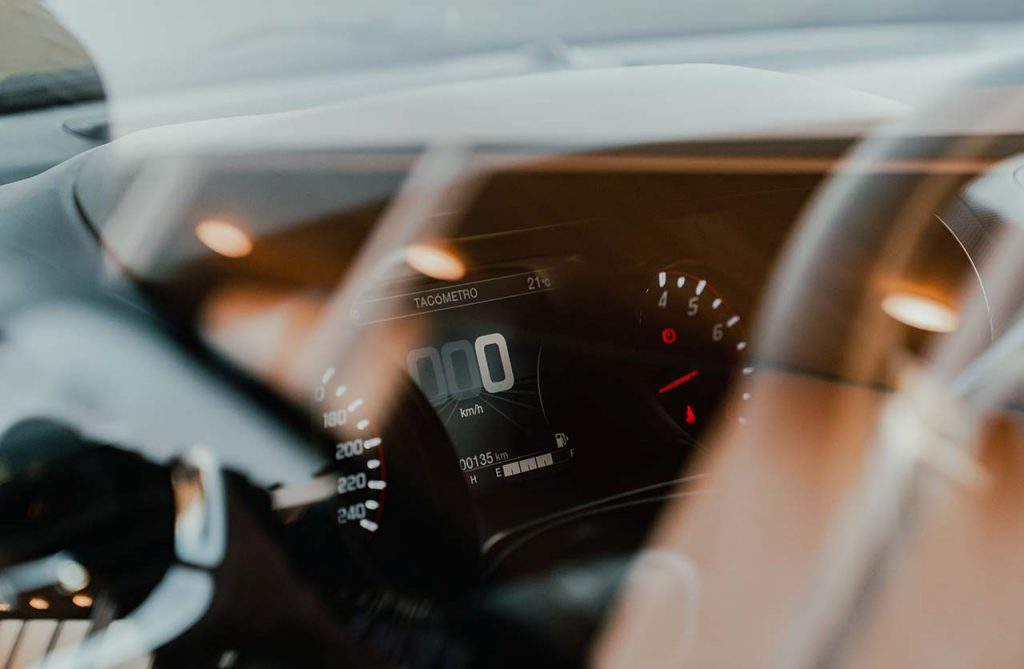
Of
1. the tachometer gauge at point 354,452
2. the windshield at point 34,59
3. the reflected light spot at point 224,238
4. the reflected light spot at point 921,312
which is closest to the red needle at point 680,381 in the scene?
the reflected light spot at point 921,312

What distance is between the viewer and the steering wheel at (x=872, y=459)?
0.97 metres

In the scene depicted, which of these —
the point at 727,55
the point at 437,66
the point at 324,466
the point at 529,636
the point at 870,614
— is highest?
the point at 727,55

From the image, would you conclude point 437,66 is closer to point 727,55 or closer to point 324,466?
point 727,55

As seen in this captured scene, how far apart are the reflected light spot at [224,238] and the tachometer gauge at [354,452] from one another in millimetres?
167

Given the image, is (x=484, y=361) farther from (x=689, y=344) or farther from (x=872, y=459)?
(x=872, y=459)

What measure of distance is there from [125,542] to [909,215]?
0.95 metres

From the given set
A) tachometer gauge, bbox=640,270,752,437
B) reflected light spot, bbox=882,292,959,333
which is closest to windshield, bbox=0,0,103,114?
tachometer gauge, bbox=640,270,752,437

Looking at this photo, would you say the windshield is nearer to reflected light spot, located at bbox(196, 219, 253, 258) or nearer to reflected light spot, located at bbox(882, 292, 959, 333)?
reflected light spot, located at bbox(196, 219, 253, 258)

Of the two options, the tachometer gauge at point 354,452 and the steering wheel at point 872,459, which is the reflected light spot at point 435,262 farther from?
the steering wheel at point 872,459

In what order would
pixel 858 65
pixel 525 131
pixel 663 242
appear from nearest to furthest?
1. pixel 525 131
2. pixel 663 242
3. pixel 858 65

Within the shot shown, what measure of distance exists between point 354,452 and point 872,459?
56 centimetres

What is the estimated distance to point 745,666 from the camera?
0.99m

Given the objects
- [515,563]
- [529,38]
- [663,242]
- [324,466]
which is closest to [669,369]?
[663,242]

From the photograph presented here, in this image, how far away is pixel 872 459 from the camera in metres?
1.10
